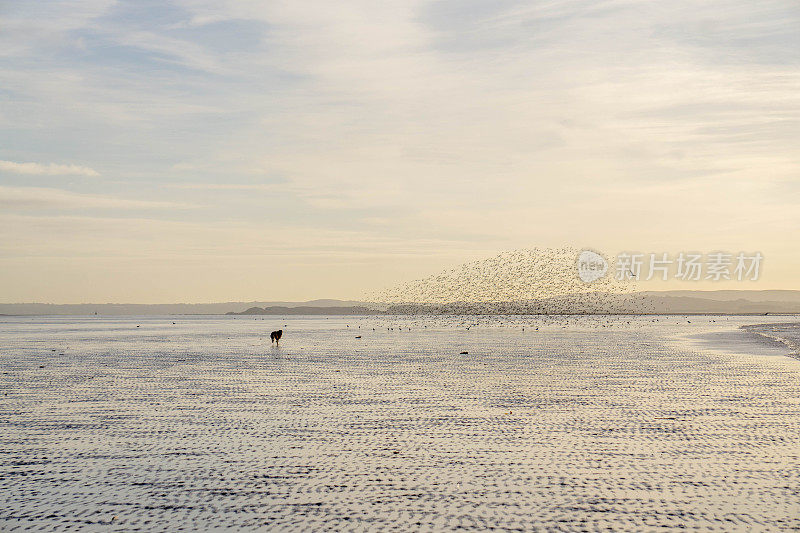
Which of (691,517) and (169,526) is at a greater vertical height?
(691,517)

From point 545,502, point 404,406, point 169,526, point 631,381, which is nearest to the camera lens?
point 169,526

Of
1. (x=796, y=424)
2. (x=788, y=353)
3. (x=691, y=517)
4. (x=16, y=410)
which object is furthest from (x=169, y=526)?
(x=788, y=353)

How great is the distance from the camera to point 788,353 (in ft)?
110

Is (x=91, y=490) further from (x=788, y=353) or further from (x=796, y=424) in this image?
(x=788, y=353)

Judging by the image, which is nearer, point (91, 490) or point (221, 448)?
point (91, 490)

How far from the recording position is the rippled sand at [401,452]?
26.0ft

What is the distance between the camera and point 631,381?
20750mm

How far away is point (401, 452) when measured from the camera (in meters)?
11.0

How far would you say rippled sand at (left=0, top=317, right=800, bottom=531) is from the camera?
793 cm

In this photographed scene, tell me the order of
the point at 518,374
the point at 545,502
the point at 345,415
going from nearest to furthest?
the point at 545,502 < the point at 345,415 < the point at 518,374

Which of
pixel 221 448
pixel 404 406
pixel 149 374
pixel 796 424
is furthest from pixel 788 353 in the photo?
pixel 221 448

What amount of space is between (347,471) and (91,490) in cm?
329

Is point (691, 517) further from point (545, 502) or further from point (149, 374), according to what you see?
point (149, 374)

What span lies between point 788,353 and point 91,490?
33.1 m
